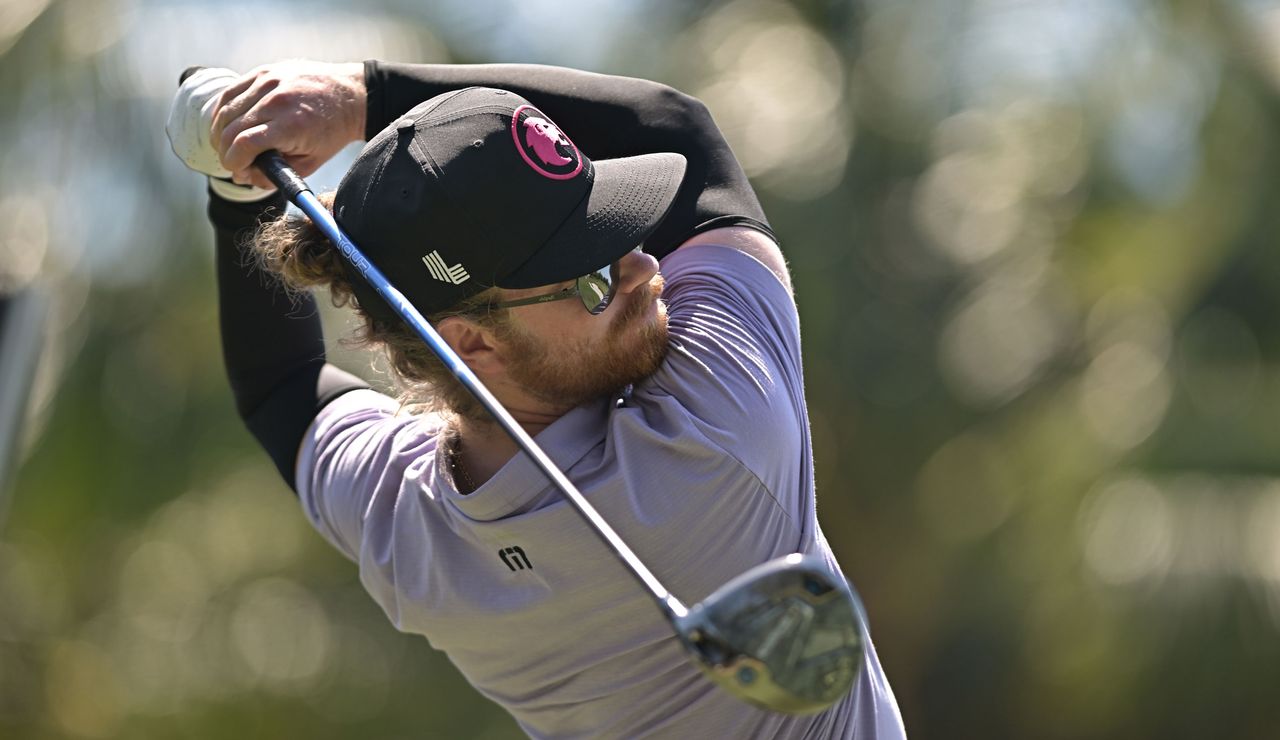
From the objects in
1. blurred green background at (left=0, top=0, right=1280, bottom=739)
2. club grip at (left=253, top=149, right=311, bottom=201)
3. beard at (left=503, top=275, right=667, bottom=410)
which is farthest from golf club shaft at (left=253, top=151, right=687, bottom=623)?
blurred green background at (left=0, top=0, right=1280, bottom=739)

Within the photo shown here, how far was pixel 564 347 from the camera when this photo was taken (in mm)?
2293

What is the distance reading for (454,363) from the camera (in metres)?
2.13

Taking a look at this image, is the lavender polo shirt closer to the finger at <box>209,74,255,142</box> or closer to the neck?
the neck

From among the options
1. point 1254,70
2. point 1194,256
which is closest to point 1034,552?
point 1194,256

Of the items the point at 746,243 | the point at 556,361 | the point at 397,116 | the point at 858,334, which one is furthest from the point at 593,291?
the point at 858,334

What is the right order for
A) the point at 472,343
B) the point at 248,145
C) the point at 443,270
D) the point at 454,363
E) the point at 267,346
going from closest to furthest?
the point at 454,363 → the point at 443,270 → the point at 472,343 → the point at 248,145 → the point at 267,346

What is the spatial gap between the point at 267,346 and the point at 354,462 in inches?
15.1

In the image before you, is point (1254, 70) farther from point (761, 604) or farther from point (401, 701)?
point (761, 604)

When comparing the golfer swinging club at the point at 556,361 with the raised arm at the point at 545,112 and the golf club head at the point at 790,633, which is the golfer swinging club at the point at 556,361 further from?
the golf club head at the point at 790,633

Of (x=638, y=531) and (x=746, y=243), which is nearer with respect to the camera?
(x=638, y=531)

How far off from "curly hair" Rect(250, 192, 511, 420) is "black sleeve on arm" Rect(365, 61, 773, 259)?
0.23 metres

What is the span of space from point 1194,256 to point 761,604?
5908mm

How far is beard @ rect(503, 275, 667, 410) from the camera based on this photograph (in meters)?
2.29

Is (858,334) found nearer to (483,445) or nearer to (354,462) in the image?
(354,462)
